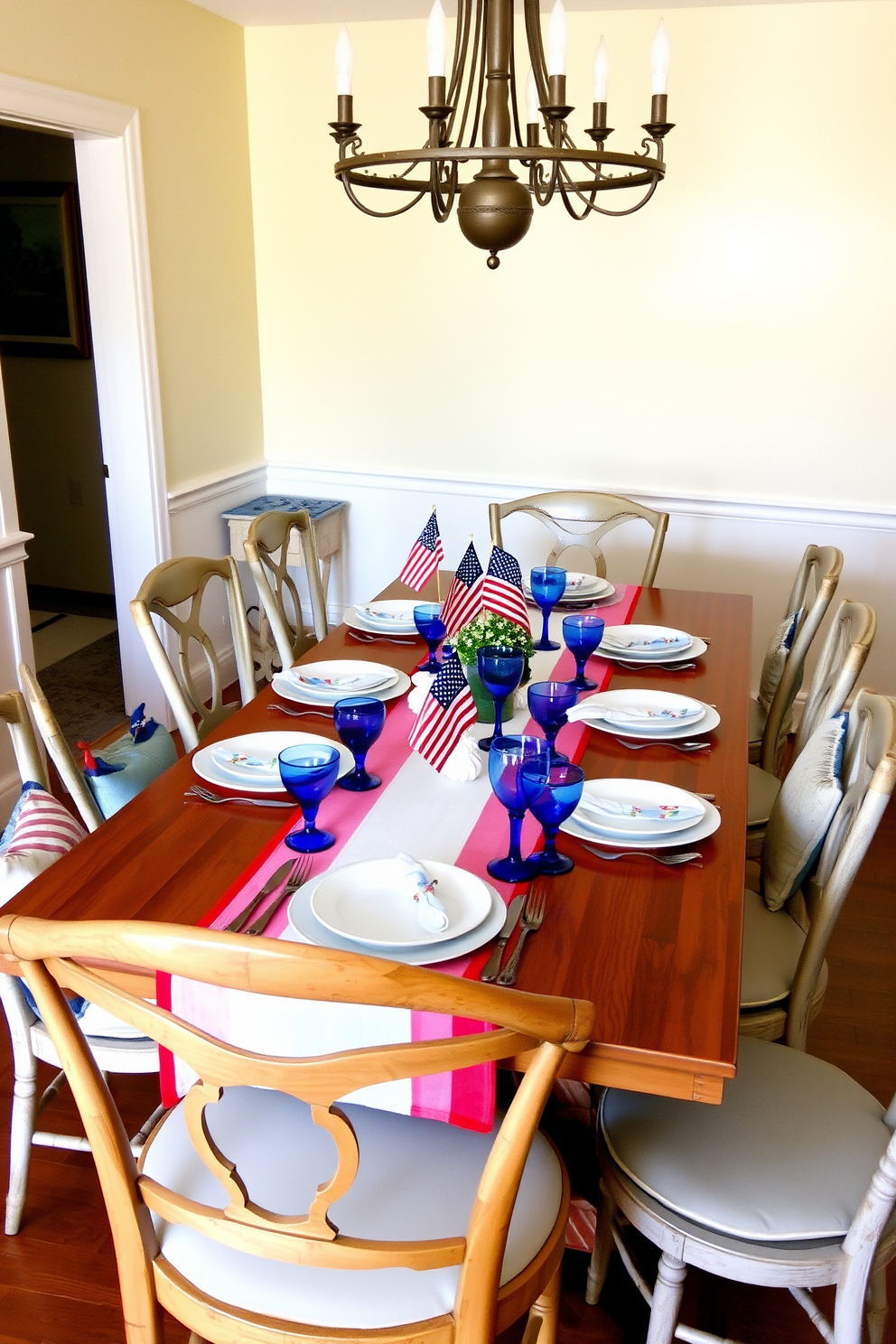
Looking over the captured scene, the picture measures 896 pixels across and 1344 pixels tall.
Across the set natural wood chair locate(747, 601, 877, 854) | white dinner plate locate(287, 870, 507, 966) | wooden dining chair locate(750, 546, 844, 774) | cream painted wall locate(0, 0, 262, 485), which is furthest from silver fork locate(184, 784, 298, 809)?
cream painted wall locate(0, 0, 262, 485)

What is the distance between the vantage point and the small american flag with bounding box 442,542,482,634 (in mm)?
2277

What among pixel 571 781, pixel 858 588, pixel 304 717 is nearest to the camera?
pixel 571 781

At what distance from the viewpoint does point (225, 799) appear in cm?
175

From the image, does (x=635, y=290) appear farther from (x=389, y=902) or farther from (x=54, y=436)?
(x=389, y=902)

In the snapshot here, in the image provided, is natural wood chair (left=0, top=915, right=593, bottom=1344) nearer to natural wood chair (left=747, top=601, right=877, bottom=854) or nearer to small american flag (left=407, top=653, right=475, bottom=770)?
small american flag (left=407, top=653, right=475, bottom=770)

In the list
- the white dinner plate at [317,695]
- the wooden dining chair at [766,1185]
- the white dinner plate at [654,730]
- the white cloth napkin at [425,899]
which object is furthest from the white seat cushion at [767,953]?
the white dinner plate at [317,695]

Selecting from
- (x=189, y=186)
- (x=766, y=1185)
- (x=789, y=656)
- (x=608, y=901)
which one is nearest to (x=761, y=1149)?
(x=766, y=1185)

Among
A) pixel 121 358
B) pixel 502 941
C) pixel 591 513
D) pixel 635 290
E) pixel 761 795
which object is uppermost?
pixel 635 290

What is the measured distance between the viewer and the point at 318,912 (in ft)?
4.42

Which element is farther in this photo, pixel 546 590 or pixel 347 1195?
pixel 546 590

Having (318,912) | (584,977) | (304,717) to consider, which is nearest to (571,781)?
(584,977)

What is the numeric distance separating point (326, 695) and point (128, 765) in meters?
0.42

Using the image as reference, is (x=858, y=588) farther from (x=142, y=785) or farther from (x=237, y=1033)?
(x=237, y=1033)

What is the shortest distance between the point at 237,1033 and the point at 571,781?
571 millimetres
